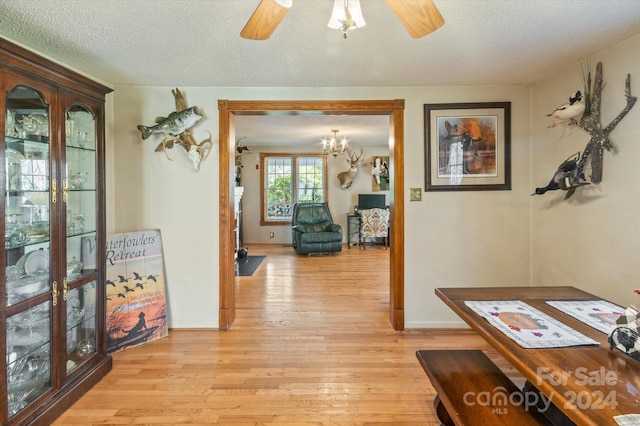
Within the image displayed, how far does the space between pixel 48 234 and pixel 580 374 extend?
2.66m

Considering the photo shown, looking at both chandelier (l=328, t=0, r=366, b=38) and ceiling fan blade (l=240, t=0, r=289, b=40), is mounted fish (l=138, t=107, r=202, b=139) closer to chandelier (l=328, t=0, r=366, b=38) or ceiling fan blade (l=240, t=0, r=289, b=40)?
ceiling fan blade (l=240, t=0, r=289, b=40)

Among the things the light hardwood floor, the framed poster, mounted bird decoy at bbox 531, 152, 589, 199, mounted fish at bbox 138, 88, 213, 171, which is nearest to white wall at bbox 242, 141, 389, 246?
the framed poster

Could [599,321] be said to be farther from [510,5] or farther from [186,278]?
[186,278]

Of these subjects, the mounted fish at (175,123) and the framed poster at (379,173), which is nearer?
the mounted fish at (175,123)

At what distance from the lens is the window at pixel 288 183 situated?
8000mm

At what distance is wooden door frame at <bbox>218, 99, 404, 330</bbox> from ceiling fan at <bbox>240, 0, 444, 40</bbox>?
158cm

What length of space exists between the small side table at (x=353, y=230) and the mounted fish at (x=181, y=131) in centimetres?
495

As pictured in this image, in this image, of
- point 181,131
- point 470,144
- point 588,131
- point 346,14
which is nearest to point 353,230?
point 470,144

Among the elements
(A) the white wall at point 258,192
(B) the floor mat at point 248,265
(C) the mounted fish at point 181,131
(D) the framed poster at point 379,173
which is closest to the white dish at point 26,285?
(C) the mounted fish at point 181,131

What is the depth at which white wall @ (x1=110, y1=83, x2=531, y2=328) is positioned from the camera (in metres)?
3.04

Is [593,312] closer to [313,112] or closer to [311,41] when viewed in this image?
[311,41]

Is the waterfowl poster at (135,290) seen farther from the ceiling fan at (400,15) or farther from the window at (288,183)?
the window at (288,183)

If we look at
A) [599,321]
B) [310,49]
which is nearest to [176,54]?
[310,49]

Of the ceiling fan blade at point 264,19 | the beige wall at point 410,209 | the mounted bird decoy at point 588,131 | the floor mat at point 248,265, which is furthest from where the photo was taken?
the floor mat at point 248,265
